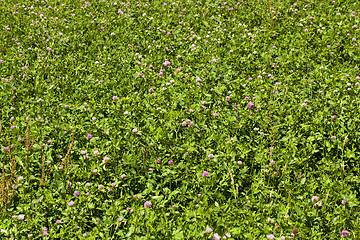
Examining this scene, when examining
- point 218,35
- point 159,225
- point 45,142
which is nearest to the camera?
point 159,225

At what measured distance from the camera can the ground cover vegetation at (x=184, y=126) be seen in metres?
2.88

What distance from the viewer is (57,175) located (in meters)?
3.17

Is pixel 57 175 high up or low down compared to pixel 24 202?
up

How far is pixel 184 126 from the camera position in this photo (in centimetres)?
384

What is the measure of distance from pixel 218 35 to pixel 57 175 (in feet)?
11.9

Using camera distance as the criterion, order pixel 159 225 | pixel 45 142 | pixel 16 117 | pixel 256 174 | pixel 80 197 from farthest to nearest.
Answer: pixel 16 117, pixel 45 142, pixel 256 174, pixel 80 197, pixel 159 225

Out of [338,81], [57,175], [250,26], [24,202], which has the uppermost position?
[250,26]

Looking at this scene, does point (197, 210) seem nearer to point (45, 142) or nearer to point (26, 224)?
point (26, 224)

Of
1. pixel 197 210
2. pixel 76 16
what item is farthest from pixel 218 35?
pixel 197 210

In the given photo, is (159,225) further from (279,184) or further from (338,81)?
(338,81)

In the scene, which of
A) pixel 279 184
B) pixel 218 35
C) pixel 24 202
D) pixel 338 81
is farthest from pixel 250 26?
pixel 24 202

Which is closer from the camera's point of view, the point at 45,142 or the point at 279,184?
the point at 279,184

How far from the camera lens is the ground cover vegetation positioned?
2881 millimetres

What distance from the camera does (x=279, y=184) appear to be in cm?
319
